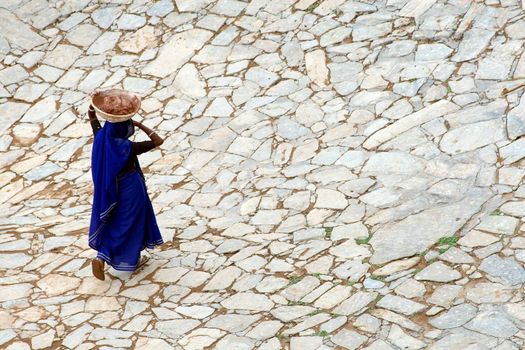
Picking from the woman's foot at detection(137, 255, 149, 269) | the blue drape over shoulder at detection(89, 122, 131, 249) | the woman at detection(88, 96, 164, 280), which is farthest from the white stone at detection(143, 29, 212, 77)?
the blue drape over shoulder at detection(89, 122, 131, 249)

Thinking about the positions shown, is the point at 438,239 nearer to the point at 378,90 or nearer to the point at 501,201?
the point at 501,201

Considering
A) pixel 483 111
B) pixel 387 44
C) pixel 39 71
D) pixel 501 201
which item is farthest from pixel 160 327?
pixel 39 71

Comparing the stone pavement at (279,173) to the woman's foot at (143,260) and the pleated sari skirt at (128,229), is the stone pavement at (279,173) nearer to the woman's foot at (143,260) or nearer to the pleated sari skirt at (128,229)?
the woman's foot at (143,260)

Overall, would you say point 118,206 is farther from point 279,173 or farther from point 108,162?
point 279,173

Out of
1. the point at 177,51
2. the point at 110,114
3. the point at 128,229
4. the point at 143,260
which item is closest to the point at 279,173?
the point at 143,260

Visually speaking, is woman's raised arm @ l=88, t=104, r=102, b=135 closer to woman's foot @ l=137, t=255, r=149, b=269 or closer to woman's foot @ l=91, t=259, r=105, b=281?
woman's foot @ l=91, t=259, r=105, b=281

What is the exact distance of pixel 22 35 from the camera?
454 inches

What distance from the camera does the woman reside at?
278 inches

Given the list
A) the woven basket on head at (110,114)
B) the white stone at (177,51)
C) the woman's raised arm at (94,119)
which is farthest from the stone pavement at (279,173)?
the woven basket on head at (110,114)

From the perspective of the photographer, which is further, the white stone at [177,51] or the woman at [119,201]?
the white stone at [177,51]

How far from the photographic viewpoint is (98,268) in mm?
7406

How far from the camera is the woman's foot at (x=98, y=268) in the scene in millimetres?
7393

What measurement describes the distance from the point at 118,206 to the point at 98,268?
0.53 metres

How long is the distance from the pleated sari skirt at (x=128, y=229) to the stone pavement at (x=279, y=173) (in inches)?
8.3
